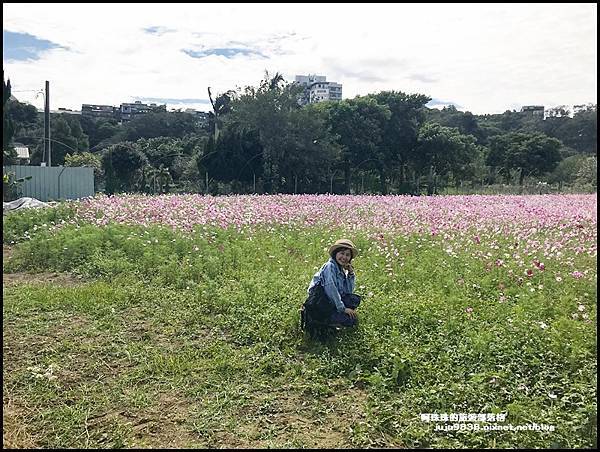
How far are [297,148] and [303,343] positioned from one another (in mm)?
22815

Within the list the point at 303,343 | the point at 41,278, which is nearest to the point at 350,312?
the point at 303,343

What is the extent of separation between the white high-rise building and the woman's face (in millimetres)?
26341

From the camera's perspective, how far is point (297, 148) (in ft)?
89.1

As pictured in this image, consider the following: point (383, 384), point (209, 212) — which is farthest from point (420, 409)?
point (209, 212)

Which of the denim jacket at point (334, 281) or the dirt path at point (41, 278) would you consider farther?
the dirt path at point (41, 278)

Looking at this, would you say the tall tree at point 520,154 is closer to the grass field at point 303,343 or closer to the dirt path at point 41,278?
the grass field at point 303,343

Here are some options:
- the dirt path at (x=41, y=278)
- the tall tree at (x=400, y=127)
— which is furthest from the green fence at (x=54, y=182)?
the tall tree at (x=400, y=127)

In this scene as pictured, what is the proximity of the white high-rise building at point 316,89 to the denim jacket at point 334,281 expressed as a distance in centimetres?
2637

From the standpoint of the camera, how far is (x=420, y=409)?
11.7ft

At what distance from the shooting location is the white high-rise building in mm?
32094

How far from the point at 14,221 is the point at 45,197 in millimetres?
9477

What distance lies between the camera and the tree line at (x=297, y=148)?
2700 cm

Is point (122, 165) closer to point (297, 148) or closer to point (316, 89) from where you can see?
point (297, 148)

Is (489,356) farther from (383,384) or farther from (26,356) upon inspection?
(26,356)
